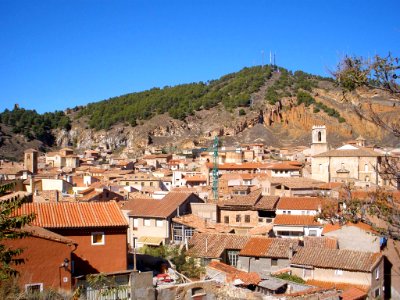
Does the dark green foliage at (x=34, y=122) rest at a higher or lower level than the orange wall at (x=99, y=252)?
higher

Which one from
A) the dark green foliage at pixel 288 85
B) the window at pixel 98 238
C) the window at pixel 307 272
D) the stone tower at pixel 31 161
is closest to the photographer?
the window at pixel 98 238

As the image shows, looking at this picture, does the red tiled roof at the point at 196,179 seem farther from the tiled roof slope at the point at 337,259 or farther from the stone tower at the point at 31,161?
the tiled roof slope at the point at 337,259

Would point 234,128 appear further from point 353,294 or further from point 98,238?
point 98,238

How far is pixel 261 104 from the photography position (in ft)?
474

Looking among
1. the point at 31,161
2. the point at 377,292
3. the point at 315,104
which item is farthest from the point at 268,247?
the point at 315,104

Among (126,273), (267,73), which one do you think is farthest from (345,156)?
(267,73)

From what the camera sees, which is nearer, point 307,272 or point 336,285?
point 336,285

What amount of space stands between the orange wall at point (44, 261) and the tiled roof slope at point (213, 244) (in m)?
10.6

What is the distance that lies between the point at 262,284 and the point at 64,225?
29.4 ft

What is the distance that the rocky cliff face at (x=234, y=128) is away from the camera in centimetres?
12788

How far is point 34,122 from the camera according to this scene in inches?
6284

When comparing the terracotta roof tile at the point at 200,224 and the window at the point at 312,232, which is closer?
the window at the point at 312,232

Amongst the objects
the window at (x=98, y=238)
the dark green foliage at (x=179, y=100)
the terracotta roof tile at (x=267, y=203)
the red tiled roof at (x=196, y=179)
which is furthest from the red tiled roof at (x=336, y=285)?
the dark green foliage at (x=179, y=100)

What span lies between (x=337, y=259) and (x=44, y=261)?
1455 cm
